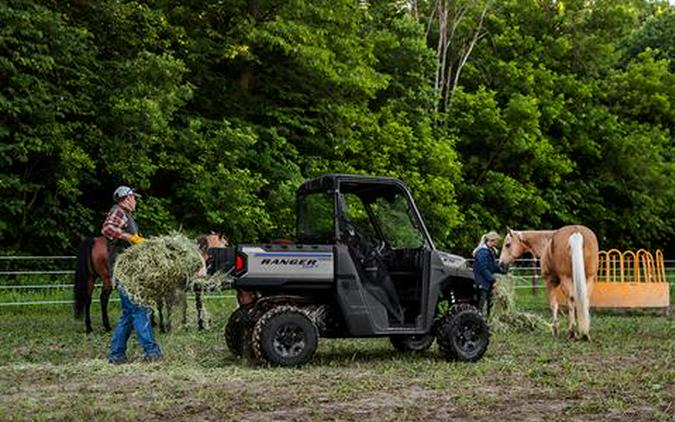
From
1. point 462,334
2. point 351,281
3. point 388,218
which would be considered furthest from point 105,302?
point 462,334

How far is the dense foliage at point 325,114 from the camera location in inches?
726

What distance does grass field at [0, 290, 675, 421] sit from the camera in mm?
6531

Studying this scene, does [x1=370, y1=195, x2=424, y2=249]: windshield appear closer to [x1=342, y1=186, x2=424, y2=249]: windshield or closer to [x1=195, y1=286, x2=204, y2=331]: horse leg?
[x1=342, y1=186, x2=424, y2=249]: windshield

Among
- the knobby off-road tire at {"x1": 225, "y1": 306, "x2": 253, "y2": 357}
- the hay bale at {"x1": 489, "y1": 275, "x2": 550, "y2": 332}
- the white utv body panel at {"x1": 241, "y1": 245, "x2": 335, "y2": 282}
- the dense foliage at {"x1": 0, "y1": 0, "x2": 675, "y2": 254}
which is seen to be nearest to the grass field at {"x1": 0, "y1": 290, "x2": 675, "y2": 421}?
the knobby off-road tire at {"x1": 225, "y1": 306, "x2": 253, "y2": 357}

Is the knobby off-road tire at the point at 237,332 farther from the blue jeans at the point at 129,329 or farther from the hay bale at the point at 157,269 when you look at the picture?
the blue jeans at the point at 129,329

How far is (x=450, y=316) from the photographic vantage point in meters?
9.68

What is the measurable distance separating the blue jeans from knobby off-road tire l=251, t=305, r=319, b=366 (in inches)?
Result: 52.1

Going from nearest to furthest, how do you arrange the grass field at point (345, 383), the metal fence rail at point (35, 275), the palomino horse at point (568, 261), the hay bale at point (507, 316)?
the grass field at point (345, 383)
the palomino horse at point (568, 261)
the hay bale at point (507, 316)
the metal fence rail at point (35, 275)

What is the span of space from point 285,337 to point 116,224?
7.49 ft

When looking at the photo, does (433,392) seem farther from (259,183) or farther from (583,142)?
(583,142)

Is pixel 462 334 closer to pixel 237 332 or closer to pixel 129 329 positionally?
pixel 237 332

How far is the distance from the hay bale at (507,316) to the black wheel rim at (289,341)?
17.0ft

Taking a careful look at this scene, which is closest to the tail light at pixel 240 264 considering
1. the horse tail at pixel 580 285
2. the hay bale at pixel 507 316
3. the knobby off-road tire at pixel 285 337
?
the knobby off-road tire at pixel 285 337

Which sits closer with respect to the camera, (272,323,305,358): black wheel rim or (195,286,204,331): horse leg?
(272,323,305,358): black wheel rim
